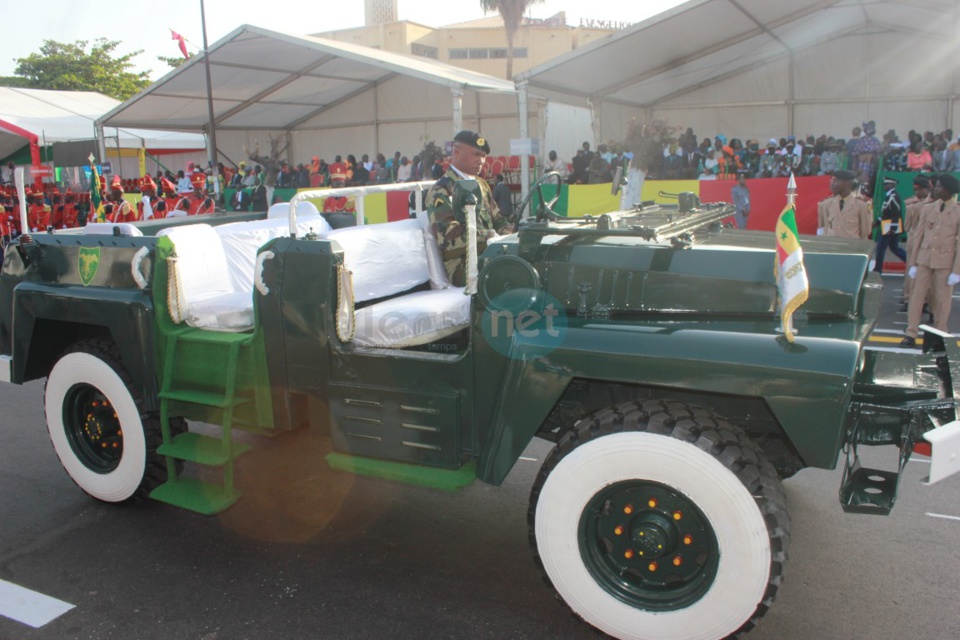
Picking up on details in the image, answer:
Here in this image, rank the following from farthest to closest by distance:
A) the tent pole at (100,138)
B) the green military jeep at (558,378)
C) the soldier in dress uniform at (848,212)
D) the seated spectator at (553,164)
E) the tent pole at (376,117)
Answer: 1. the tent pole at (376,117)
2. the tent pole at (100,138)
3. the seated spectator at (553,164)
4. the soldier in dress uniform at (848,212)
5. the green military jeep at (558,378)

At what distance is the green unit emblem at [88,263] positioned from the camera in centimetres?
427

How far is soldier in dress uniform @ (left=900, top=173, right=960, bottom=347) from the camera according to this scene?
7781 mm

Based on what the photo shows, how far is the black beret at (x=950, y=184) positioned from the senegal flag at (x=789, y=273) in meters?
6.23

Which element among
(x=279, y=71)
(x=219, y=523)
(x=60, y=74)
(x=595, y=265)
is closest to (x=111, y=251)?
(x=219, y=523)

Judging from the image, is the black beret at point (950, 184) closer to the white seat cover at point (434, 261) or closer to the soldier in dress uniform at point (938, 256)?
the soldier in dress uniform at point (938, 256)

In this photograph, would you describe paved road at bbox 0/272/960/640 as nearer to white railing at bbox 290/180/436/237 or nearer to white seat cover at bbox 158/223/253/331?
white seat cover at bbox 158/223/253/331

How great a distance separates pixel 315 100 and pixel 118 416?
2264 cm

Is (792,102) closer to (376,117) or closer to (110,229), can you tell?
(376,117)

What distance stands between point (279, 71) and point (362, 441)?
20.4 m

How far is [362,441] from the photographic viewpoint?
3551 mm

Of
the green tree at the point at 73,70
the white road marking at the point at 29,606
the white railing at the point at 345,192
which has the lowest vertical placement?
the white road marking at the point at 29,606

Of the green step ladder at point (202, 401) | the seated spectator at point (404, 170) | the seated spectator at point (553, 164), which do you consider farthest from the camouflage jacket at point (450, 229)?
the seated spectator at point (404, 170)

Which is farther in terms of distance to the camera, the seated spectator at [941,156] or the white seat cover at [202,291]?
the seated spectator at [941,156]

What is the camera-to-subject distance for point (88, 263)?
4.32 m
